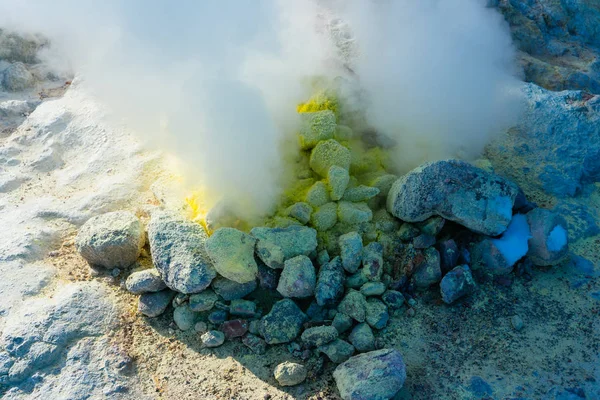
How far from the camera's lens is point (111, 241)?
10.5ft

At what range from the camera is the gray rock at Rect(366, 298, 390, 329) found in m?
2.95

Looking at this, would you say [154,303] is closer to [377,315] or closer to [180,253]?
[180,253]

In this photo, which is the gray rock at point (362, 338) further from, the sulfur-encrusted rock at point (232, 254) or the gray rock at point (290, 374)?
the sulfur-encrusted rock at point (232, 254)

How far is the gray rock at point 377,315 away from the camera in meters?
2.95

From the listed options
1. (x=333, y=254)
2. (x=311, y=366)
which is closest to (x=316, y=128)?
(x=333, y=254)

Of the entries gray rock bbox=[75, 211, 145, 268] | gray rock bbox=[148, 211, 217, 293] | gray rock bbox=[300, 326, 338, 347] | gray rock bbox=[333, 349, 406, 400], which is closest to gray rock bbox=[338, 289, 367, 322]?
gray rock bbox=[300, 326, 338, 347]

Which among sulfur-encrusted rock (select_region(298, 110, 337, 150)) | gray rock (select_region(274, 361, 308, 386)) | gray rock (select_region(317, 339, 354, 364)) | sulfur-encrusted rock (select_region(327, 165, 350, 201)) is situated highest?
sulfur-encrusted rock (select_region(298, 110, 337, 150))

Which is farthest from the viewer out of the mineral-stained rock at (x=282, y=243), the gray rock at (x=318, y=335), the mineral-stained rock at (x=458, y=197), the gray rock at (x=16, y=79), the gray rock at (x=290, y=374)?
the gray rock at (x=16, y=79)

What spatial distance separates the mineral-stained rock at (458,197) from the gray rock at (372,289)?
1.57 feet

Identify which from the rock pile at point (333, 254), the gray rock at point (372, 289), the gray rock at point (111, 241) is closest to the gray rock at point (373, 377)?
the rock pile at point (333, 254)

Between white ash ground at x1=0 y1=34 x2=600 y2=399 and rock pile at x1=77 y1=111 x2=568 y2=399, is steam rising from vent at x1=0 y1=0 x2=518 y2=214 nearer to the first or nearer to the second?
rock pile at x1=77 y1=111 x2=568 y2=399

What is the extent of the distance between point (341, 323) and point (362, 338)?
0.46ft

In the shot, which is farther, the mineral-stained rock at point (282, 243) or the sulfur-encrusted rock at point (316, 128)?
the sulfur-encrusted rock at point (316, 128)

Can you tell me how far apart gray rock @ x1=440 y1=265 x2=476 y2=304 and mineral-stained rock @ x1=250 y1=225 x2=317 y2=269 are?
778 millimetres
